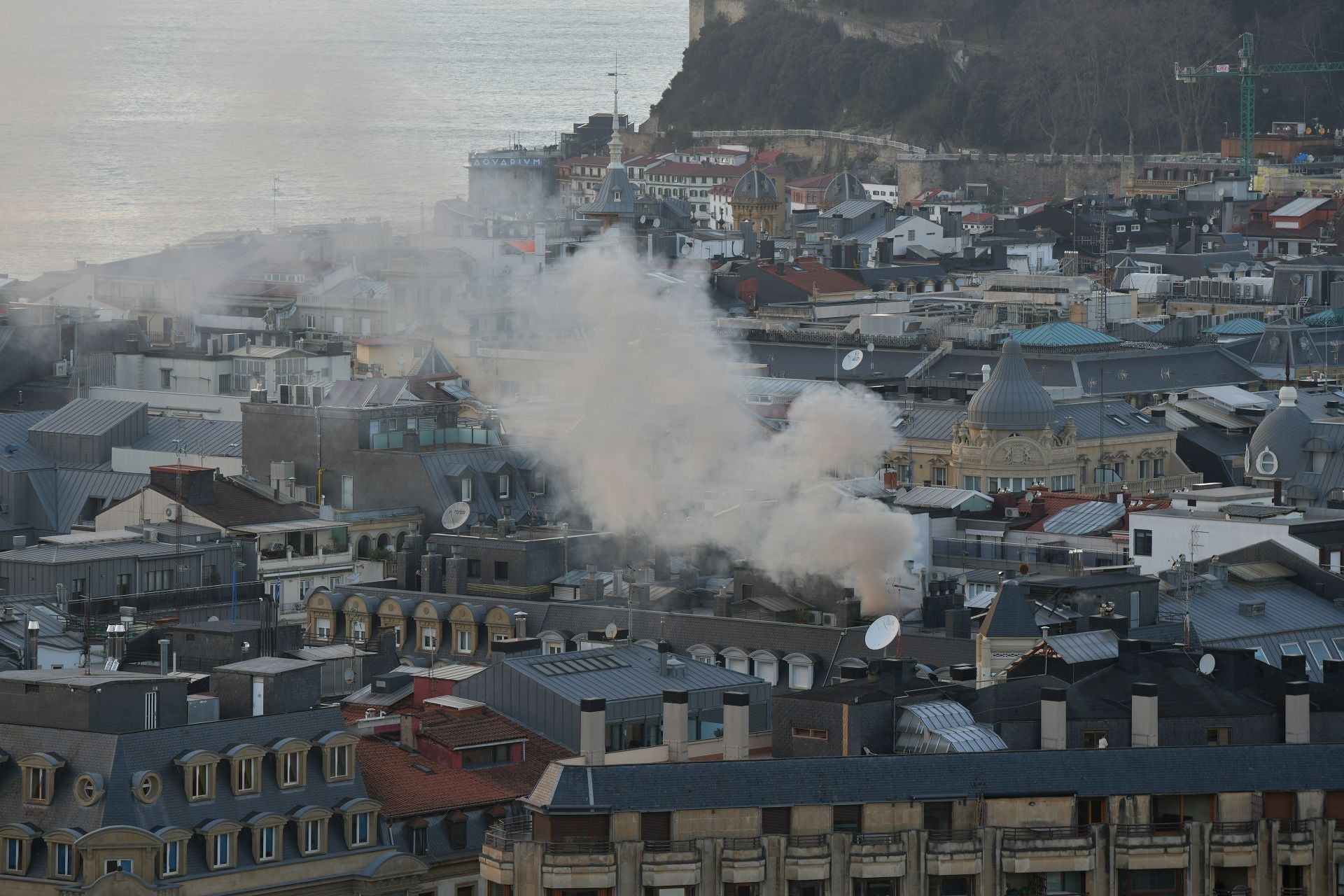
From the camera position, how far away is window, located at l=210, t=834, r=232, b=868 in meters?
50.7

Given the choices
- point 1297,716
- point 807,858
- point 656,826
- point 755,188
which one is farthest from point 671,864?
point 755,188

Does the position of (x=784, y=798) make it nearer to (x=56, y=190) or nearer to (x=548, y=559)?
(x=548, y=559)

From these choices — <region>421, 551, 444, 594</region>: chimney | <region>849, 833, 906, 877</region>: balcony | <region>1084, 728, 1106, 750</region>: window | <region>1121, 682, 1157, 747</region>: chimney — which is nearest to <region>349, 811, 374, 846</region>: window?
<region>849, 833, 906, 877</region>: balcony

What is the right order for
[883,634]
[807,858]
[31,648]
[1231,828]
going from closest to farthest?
[807,858] < [1231,828] < [31,648] < [883,634]

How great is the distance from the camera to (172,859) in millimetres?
50344

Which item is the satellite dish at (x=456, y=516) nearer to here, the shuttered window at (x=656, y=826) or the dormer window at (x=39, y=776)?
the dormer window at (x=39, y=776)

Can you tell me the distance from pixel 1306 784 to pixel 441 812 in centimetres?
1143

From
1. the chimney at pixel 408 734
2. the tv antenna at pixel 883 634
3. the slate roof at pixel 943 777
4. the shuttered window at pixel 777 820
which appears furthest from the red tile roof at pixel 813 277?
the shuttered window at pixel 777 820

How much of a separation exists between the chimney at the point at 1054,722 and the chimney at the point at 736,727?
372 cm

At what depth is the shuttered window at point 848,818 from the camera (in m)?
48.5

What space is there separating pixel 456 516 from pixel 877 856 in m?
35.8

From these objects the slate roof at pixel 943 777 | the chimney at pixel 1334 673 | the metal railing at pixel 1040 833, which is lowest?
the metal railing at pixel 1040 833

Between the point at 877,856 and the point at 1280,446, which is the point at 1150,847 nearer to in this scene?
the point at 877,856

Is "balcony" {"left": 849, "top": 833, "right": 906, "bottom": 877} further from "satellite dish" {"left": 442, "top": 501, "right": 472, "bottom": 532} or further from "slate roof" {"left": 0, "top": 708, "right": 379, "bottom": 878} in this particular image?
"satellite dish" {"left": 442, "top": 501, "right": 472, "bottom": 532}
